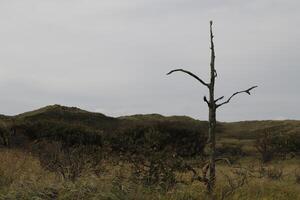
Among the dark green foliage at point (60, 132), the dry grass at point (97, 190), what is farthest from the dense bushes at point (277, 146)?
the dry grass at point (97, 190)

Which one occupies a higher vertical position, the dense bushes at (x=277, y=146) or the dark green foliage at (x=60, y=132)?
the dark green foliage at (x=60, y=132)

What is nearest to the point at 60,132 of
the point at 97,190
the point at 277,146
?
the point at 277,146

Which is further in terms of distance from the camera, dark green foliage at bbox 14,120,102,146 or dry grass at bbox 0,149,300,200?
dark green foliage at bbox 14,120,102,146

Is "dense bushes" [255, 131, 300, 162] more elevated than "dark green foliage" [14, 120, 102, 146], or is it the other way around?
"dark green foliage" [14, 120, 102, 146]

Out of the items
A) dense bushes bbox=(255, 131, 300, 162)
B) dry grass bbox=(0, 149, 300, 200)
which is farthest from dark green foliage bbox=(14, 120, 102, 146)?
dry grass bbox=(0, 149, 300, 200)

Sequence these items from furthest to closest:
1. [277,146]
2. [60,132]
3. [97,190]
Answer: [277,146], [60,132], [97,190]

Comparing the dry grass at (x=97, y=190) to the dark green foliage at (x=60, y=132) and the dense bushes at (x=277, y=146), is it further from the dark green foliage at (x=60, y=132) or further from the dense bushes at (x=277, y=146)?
the dense bushes at (x=277, y=146)

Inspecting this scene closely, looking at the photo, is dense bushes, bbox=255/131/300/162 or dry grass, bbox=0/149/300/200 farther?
dense bushes, bbox=255/131/300/162

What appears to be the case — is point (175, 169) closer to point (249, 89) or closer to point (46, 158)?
point (249, 89)

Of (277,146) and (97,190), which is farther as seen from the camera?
(277,146)

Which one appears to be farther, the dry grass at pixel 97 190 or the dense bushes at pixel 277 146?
the dense bushes at pixel 277 146

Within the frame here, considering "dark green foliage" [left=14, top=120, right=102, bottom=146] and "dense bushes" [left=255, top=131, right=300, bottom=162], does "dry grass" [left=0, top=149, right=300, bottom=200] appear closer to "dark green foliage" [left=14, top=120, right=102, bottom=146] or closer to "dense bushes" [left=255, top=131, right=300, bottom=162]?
"dark green foliage" [left=14, top=120, right=102, bottom=146]

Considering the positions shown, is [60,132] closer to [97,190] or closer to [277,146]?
[277,146]

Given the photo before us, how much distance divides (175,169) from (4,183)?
2712 millimetres
